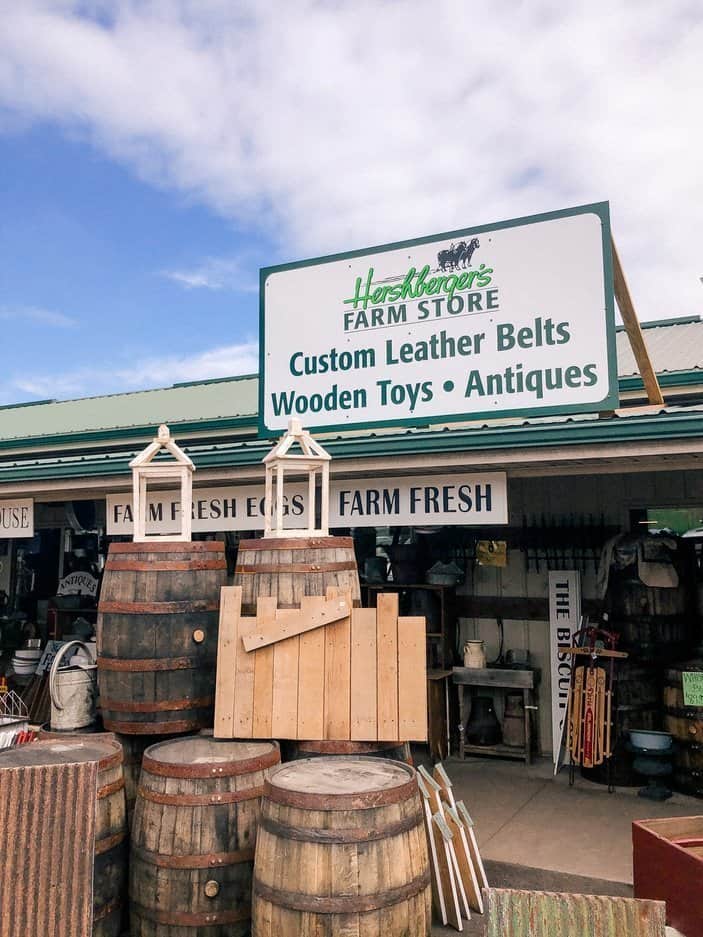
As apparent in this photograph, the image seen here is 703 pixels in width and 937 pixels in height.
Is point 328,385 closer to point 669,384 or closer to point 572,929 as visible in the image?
point 669,384

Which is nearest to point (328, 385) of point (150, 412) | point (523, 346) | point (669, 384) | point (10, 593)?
point (523, 346)

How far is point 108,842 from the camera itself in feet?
13.8

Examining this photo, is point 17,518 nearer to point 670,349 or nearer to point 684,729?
point 684,729

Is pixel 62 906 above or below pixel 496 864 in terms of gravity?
above

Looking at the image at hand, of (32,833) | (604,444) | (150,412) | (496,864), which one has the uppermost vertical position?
(150,412)

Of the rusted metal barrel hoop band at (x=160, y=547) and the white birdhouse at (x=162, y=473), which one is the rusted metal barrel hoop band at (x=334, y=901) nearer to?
the rusted metal barrel hoop band at (x=160, y=547)

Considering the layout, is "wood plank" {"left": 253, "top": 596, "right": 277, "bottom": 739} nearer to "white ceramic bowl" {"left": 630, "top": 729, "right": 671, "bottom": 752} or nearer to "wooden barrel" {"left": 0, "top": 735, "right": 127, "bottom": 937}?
"wooden barrel" {"left": 0, "top": 735, "right": 127, "bottom": 937}

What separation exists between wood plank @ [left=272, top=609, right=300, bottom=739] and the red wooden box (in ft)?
6.80

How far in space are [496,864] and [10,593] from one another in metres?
8.73

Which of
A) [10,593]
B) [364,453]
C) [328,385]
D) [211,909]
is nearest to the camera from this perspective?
[211,909]

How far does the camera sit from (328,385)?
265 inches

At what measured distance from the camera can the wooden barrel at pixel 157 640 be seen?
4832mm

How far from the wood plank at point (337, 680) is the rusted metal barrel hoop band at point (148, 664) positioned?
2.97 ft

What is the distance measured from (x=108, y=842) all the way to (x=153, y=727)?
752mm
